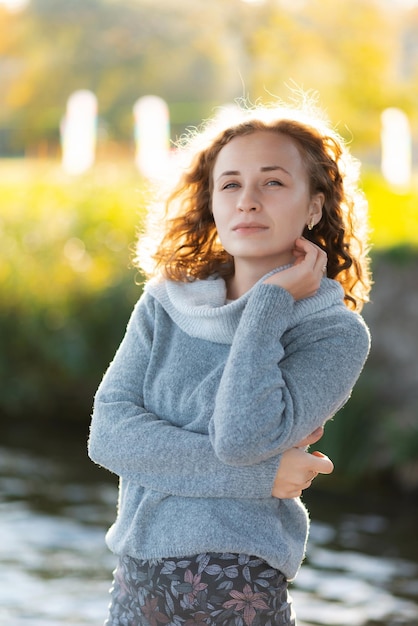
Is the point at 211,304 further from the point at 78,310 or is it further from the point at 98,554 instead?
the point at 78,310

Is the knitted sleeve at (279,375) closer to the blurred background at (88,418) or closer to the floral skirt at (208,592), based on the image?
the floral skirt at (208,592)

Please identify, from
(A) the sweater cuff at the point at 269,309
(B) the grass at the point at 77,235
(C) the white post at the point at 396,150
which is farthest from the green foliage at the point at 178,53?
(A) the sweater cuff at the point at 269,309

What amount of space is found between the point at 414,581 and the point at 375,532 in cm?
67

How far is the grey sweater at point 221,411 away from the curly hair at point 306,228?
141 millimetres

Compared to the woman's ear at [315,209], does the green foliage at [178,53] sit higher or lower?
higher

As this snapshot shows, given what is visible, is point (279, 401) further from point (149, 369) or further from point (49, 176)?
point (49, 176)

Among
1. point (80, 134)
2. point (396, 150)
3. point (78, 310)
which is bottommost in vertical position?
point (78, 310)

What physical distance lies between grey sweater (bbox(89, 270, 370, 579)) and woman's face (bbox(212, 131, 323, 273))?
10 centimetres

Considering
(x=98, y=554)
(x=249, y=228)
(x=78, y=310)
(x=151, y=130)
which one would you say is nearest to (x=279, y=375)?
(x=249, y=228)

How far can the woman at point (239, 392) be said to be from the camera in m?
1.81

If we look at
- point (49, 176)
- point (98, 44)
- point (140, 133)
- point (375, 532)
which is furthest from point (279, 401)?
point (98, 44)

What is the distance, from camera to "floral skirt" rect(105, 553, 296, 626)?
184 cm

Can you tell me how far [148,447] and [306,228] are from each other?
524mm

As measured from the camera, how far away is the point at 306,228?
205 cm
